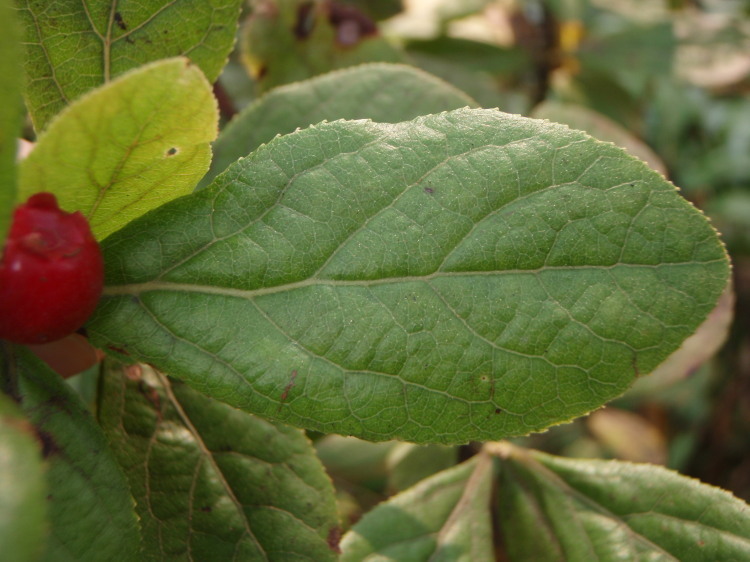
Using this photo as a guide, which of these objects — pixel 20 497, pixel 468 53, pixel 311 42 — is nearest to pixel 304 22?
pixel 311 42

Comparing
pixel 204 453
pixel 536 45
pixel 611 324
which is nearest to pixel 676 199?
pixel 611 324

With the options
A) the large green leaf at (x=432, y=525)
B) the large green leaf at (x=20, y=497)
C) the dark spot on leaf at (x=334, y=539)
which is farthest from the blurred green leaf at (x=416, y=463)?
the large green leaf at (x=20, y=497)

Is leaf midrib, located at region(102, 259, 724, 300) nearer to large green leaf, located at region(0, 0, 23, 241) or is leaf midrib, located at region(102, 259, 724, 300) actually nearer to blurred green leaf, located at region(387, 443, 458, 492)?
large green leaf, located at region(0, 0, 23, 241)

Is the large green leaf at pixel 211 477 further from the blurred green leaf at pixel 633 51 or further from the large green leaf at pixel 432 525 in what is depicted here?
the blurred green leaf at pixel 633 51

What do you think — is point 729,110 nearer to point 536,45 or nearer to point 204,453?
point 536,45

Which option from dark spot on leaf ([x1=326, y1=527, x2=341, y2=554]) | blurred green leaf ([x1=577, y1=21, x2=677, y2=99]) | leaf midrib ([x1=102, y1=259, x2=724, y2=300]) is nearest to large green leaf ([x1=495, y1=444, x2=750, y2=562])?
dark spot on leaf ([x1=326, y1=527, x2=341, y2=554])

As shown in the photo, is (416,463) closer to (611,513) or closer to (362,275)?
(611,513)
